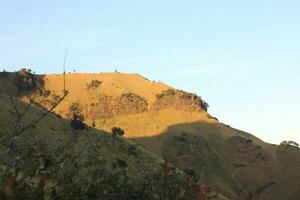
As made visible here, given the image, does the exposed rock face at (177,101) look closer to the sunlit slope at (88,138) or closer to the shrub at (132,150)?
the sunlit slope at (88,138)

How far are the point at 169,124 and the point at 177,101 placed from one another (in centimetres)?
816

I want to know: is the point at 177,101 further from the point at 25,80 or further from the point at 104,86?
the point at 25,80

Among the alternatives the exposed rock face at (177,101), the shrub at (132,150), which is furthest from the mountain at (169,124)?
the shrub at (132,150)

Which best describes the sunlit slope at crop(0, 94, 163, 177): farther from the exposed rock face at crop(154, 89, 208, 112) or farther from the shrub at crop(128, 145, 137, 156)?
the exposed rock face at crop(154, 89, 208, 112)

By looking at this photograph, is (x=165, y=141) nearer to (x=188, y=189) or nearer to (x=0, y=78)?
(x=0, y=78)


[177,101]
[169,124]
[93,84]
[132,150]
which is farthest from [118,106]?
[132,150]

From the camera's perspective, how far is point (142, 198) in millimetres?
8234

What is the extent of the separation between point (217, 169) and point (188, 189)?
90071 mm

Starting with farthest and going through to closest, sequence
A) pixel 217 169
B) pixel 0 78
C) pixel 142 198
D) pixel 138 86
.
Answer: pixel 138 86 → pixel 0 78 → pixel 217 169 → pixel 142 198

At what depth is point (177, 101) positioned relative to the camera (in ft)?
376

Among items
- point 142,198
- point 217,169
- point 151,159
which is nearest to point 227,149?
point 217,169

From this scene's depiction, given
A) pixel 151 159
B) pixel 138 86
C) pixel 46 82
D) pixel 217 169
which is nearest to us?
pixel 151 159

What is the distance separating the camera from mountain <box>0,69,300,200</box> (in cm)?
9662

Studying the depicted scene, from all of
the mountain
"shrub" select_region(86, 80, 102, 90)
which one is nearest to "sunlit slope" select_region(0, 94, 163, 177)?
the mountain
